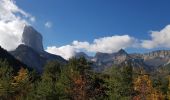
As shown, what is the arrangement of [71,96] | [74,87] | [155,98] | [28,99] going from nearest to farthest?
[28,99] → [71,96] → [74,87] → [155,98]

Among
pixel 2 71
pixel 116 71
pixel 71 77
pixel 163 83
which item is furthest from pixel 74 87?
pixel 163 83

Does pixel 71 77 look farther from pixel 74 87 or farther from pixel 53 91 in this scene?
pixel 53 91

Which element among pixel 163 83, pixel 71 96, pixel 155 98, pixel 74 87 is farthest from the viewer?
pixel 163 83

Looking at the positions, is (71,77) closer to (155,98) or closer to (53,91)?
(53,91)

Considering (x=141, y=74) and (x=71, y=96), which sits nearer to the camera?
(x=71, y=96)

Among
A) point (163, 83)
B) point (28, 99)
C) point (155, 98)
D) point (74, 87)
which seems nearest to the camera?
point (28, 99)

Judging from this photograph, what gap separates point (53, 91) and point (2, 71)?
17484 mm

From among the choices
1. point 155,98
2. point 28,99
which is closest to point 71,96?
point 28,99

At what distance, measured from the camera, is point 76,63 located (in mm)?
92688

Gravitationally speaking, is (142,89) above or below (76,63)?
below

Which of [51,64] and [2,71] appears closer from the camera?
[2,71]

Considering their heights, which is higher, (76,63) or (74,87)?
(76,63)

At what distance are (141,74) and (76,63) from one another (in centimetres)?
2632

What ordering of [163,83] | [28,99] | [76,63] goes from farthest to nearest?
1. [163,83]
2. [76,63]
3. [28,99]
